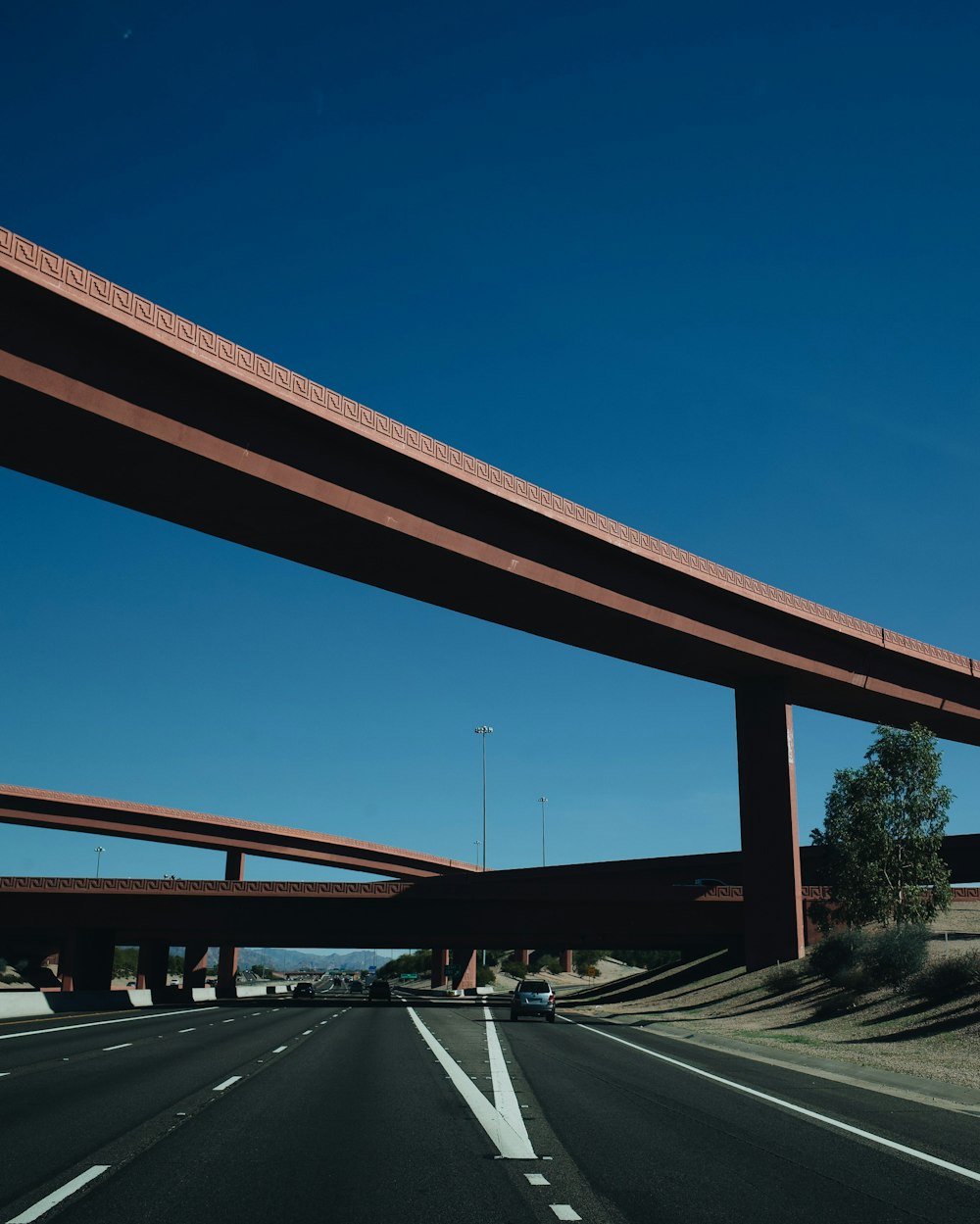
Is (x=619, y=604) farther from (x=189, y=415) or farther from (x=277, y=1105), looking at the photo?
(x=277, y=1105)

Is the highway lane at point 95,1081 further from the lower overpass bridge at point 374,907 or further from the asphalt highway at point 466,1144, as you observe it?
the lower overpass bridge at point 374,907

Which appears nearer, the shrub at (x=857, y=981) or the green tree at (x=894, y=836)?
the shrub at (x=857, y=981)

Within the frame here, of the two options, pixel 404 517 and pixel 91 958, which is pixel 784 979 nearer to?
pixel 404 517

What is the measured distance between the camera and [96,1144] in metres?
11.1

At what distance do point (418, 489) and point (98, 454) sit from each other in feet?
37.2

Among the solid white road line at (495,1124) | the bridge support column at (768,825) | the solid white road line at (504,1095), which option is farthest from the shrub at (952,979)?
the bridge support column at (768,825)

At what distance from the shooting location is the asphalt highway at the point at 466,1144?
8.39m

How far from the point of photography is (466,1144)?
1130 cm

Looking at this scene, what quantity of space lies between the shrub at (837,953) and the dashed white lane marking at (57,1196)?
37.6 m

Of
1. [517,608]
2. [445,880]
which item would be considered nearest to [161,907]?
[445,880]

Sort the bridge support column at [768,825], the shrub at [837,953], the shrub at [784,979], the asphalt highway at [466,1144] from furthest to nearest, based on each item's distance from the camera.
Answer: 1. the bridge support column at [768,825]
2. the shrub at [784,979]
3. the shrub at [837,953]
4. the asphalt highway at [466,1144]

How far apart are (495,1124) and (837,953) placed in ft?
121

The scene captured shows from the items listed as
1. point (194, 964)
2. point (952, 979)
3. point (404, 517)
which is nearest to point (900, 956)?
point (952, 979)

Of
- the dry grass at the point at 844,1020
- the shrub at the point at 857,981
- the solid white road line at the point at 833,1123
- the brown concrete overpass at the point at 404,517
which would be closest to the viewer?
the solid white road line at the point at 833,1123
